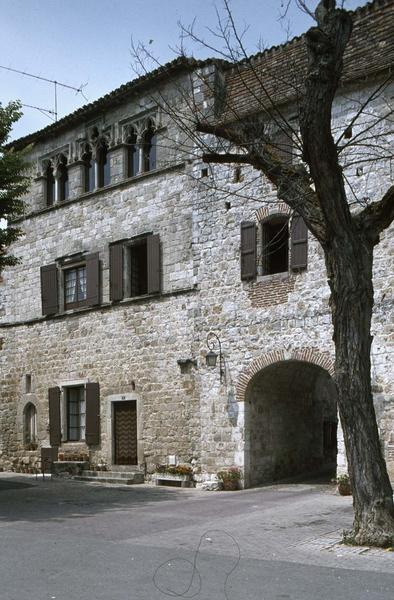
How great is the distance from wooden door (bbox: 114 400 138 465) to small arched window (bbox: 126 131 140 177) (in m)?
5.90

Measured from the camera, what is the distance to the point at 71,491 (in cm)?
1522

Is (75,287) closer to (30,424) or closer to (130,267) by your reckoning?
(130,267)

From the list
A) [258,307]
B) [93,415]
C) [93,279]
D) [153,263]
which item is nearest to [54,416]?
[93,415]

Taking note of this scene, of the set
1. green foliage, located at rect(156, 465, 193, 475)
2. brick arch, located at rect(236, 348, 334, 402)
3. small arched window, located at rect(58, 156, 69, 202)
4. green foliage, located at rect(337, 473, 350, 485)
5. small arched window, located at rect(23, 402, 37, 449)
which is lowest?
green foliage, located at rect(156, 465, 193, 475)

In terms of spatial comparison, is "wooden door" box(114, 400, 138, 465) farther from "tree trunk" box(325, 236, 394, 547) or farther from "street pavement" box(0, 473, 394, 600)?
"tree trunk" box(325, 236, 394, 547)

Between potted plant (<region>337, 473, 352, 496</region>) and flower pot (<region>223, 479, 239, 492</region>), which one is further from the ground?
potted plant (<region>337, 473, 352, 496</region>)

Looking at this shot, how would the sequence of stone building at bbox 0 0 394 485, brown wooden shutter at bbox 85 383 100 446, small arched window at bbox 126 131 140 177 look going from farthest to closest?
small arched window at bbox 126 131 140 177 < brown wooden shutter at bbox 85 383 100 446 < stone building at bbox 0 0 394 485

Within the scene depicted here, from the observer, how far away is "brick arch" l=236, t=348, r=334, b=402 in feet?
45.7

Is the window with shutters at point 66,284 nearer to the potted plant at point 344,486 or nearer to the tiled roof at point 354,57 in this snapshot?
the tiled roof at point 354,57

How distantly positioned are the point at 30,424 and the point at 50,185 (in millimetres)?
6999

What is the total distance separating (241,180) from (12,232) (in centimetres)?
512

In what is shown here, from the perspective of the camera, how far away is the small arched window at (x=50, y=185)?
20.9m

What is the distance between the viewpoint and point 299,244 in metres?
14.6

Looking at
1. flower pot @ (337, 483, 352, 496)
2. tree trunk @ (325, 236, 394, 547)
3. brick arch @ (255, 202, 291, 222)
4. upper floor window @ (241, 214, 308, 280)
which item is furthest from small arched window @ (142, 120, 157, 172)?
tree trunk @ (325, 236, 394, 547)
